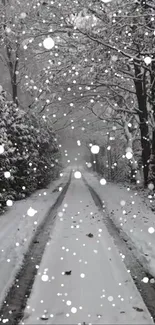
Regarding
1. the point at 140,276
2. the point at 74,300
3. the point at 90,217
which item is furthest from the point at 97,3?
the point at 74,300

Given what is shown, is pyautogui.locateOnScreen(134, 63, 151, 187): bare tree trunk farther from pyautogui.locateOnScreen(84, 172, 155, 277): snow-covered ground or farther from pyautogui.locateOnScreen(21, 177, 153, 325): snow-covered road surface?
pyautogui.locateOnScreen(21, 177, 153, 325): snow-covered road surface

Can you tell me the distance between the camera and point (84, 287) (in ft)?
20.8

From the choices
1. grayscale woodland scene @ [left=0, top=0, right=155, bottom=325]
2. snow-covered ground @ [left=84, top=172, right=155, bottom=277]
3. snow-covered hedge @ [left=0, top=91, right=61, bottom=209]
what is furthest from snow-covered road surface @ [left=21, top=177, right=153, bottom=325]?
snow-covered hedge @ [left=0, top=91, right=61, bottom=209]

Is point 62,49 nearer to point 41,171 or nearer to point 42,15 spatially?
point 42,15

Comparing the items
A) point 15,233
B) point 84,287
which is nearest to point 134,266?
point 84,287

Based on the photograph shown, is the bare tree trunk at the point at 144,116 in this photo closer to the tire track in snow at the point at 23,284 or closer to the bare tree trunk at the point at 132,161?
the bare tree trunk at the point at 132,161

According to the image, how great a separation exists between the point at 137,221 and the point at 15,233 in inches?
158

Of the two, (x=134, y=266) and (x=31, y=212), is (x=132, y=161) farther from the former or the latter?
(x=134, y=266)

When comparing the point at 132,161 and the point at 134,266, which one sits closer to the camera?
the point at 134,266

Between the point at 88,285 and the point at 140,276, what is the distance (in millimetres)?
1121

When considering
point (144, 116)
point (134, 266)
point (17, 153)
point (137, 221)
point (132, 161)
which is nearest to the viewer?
point (134, 266)

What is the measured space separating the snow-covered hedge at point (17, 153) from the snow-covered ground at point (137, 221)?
4.74 m

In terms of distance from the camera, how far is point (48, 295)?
604 centimetres

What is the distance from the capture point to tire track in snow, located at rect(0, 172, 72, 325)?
5350mm
